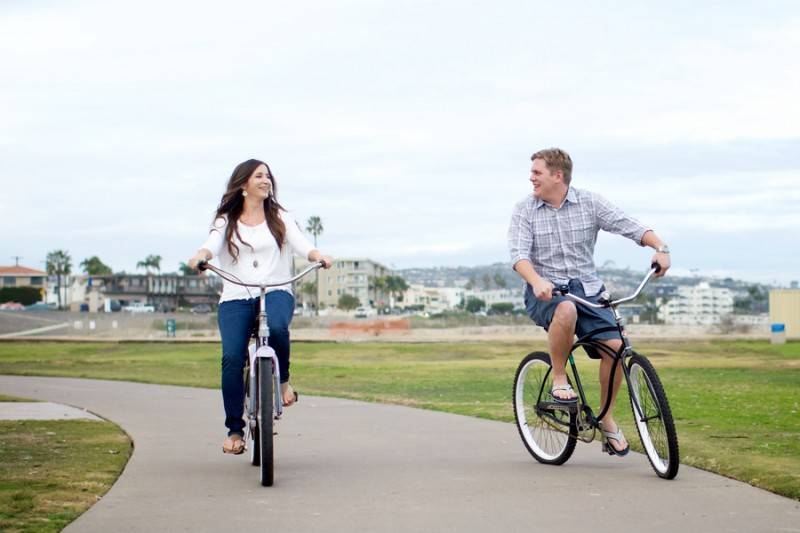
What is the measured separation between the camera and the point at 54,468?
313 inches

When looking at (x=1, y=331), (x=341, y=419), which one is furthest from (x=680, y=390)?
(x=1, y=331)

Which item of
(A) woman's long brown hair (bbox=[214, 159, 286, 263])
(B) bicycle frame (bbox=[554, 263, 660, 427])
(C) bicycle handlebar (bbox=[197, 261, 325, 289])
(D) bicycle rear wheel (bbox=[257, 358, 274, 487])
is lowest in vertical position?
(D) bicycle rear wheel (bbox=[257, 358, 274, 487])

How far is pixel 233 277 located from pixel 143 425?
149 inches

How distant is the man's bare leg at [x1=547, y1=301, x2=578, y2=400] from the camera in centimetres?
752

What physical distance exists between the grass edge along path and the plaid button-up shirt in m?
→ 2.87

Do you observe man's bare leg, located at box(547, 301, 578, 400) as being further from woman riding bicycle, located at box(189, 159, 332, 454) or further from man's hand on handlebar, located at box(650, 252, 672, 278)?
woman riding bicycle, located at box(189, 159, 332, 454)

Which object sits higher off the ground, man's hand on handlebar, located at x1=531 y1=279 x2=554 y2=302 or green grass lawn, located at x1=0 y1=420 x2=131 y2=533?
man's hand on handlebar, located at x1=531 y1=279 x2=554 y2=302

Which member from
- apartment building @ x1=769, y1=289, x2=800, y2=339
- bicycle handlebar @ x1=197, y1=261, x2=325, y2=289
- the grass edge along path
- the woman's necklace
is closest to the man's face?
bicycle handlebar @ x1=197, y1=261, x2=325, y2=289

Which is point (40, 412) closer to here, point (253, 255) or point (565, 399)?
point (253, 255)

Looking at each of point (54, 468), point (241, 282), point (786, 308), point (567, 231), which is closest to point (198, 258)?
point (241, 282)

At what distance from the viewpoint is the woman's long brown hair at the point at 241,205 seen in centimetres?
818

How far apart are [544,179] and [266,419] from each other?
2.23 m

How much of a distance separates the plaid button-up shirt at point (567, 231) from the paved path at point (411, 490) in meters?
1.23

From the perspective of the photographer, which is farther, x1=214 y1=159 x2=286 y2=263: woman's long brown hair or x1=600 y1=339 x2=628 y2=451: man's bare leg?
x1=214 y1=159 x2=286 y2=263: woman's long brown hair
